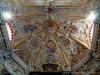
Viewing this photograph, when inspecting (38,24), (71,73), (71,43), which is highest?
(38,24)

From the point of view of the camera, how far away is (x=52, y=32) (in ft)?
61.5

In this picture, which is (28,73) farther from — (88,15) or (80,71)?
(88,15)

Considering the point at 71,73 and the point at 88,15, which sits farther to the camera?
the point at 71,73

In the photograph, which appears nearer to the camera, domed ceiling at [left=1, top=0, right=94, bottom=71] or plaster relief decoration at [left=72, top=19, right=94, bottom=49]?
domed ceiling at [left=1, top=0, right=94, bottom=71]

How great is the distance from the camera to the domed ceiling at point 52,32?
56.3ft

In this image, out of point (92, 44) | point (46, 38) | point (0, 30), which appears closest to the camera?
point (0, 30)

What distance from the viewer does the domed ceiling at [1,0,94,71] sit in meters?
17.2

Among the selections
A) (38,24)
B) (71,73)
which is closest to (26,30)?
(38,24)

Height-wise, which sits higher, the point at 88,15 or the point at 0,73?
the point at 88,15

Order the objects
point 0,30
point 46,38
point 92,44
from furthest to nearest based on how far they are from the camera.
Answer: point 46,38 → point 92,44 → point 0,30

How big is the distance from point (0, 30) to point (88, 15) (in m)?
5.06

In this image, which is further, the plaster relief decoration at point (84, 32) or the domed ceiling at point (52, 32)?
the plaster relief decoration at point (84, 32)

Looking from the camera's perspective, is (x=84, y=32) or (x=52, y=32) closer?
(x=84, y=32)

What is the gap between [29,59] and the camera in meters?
19.4
